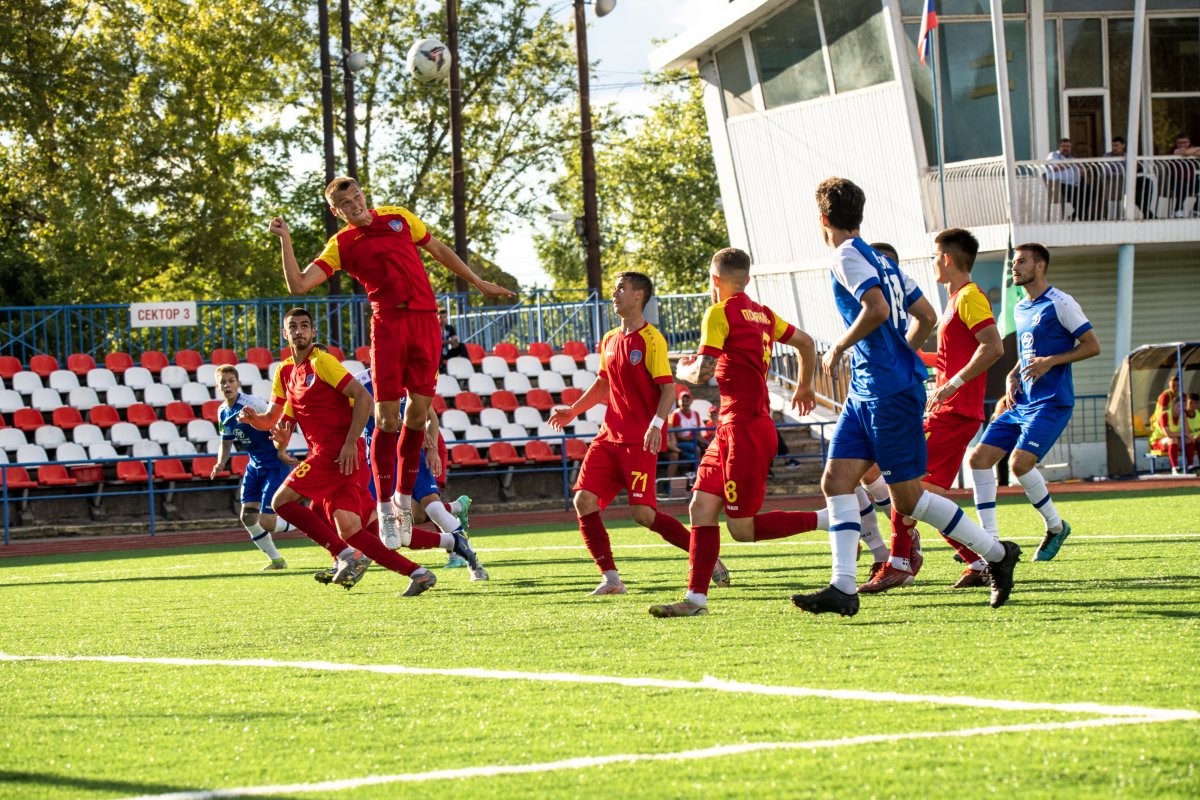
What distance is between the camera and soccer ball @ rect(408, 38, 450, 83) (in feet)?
80.7

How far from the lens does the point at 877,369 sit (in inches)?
267

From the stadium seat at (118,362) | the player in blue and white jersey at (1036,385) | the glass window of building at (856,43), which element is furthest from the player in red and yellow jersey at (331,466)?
the glass window of building at (856,43)

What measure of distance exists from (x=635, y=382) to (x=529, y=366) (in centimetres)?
1683

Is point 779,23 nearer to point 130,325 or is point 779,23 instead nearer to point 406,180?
point 130,325

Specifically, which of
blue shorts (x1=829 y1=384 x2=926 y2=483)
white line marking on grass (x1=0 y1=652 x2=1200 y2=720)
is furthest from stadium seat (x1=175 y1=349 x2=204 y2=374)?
blue shorts (x1=829 y1=384 x2=926 y2=483)

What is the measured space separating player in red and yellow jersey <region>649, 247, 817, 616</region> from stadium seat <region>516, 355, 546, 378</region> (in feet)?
56.8

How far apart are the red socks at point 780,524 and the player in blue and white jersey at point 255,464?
5382mm

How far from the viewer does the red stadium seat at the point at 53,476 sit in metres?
20.2

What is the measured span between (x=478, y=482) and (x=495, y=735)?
18.8 meters

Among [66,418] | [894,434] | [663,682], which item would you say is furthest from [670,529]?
[66,418]

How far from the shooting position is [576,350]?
26484mm

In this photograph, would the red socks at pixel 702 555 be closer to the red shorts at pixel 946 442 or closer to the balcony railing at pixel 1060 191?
the red shorts at pixel 946 442

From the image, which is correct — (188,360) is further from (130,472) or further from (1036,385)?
(1036,385)

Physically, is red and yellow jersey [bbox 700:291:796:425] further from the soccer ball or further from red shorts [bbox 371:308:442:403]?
the soccer ball
